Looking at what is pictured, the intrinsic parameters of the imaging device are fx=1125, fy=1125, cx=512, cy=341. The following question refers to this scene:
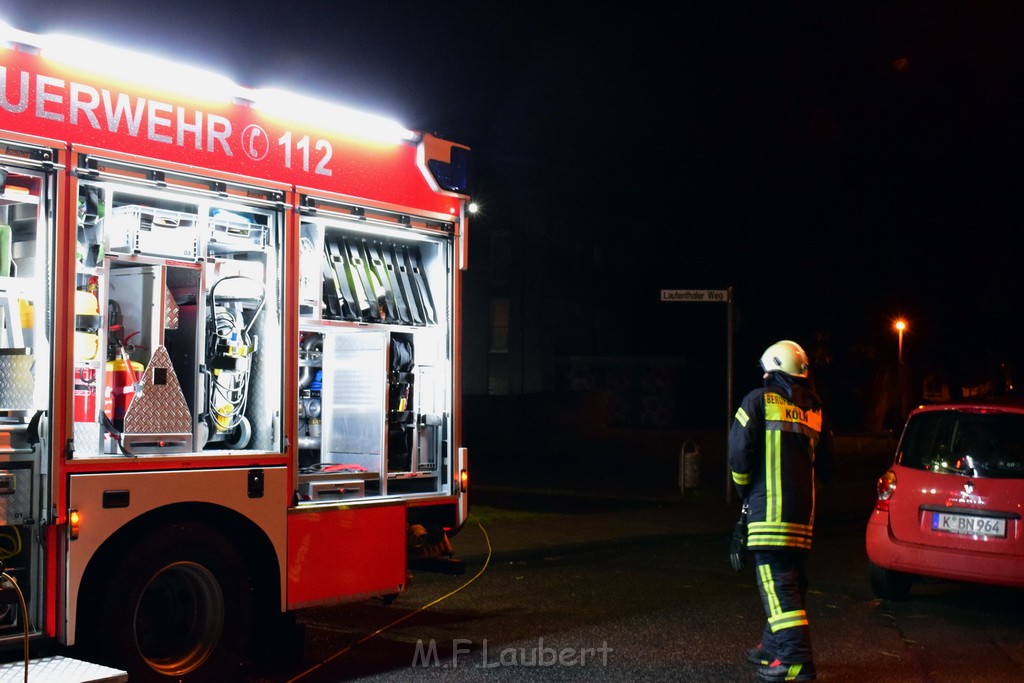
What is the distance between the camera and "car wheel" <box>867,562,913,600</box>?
8.38 metres

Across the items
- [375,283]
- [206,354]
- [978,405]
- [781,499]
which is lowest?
[781,499]

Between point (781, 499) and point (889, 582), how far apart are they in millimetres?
3057

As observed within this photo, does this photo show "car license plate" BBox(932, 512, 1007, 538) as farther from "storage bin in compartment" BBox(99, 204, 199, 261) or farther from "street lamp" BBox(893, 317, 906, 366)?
"street lamp" BBox(893, 317, 906, 366)

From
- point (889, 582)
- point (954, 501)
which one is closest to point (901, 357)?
point (889, 582)

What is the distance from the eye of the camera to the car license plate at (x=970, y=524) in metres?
7.57

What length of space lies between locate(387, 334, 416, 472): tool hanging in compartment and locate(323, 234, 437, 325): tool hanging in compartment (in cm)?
18

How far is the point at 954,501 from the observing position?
7773 mm

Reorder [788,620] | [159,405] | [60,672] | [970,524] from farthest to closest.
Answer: [970,524], [788,620], [159,405], [60,672]

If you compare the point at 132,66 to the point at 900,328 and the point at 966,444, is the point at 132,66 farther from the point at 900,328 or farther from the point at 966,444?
the point at 900,328

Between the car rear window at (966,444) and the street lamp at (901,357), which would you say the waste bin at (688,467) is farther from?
the street lamp at (901,357)

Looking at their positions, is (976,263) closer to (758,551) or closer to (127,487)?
(758,551)

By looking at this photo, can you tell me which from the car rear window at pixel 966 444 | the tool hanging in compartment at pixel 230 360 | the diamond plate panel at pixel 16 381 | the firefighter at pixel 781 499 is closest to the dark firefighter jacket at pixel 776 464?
the firefighter at pixel 781 499

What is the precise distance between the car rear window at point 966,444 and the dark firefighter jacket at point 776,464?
246 cm

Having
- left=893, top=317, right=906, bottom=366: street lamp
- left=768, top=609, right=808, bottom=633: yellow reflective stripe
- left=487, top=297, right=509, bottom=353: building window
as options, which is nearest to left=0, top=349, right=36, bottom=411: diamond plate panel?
left=768, top=609, right=808, bottom=633: yellow reflective stripe
